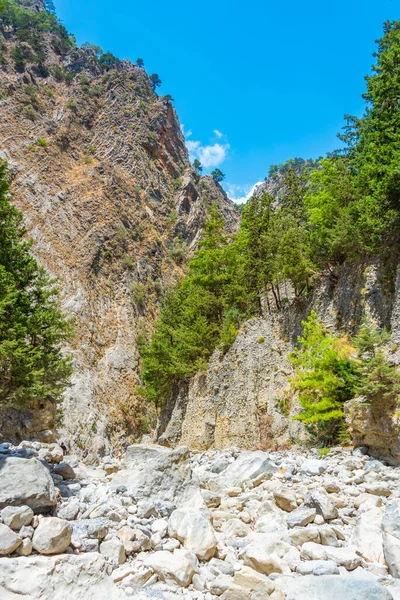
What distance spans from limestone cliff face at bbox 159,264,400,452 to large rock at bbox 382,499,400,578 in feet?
13.7

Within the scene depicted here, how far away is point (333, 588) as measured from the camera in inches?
153

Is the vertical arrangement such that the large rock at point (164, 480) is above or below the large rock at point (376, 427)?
below

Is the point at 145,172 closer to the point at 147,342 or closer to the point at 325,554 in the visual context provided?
the point at 147,342

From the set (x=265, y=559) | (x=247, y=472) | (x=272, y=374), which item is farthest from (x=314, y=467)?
(x=272, y=374)

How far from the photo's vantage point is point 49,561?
4172 mm

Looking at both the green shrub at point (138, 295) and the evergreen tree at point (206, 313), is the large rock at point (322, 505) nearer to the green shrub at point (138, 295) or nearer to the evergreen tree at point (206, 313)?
the evergreen tree at point (206, 313)

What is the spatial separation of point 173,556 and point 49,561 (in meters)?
1.64

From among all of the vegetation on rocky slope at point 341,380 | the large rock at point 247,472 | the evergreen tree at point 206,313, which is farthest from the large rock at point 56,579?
the evergreen tree at point 206,313

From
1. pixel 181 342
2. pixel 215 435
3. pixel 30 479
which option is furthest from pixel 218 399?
pixel 30 479

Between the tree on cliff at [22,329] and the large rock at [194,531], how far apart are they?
376 inches

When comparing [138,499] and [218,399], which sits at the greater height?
[218,399]

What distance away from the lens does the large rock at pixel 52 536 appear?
4.39 metres

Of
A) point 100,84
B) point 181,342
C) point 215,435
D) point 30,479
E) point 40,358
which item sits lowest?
point 215,435

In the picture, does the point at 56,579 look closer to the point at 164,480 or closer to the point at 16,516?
the point at 16,516
